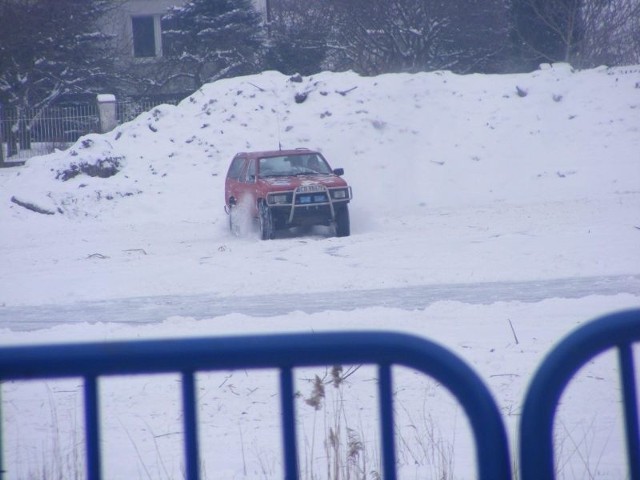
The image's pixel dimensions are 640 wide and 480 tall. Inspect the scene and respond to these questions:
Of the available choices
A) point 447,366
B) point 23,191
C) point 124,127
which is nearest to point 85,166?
point 23,191

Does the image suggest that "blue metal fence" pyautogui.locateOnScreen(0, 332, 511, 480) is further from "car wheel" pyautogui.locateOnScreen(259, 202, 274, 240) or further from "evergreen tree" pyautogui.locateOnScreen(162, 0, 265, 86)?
"evergreen tree" pyautogui.locateOnScreen(162, 0, 265, 86)

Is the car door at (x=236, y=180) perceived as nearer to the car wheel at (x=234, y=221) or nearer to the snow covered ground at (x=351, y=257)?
the car wheel at (x=234, y=221)

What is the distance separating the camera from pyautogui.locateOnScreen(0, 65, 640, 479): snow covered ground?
5355 millimetres

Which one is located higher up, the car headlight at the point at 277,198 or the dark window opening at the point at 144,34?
the dark window opening at the point at 144,34

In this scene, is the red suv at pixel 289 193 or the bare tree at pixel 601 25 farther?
the bare tree at pixel 601 25

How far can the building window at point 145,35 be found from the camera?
147 feet

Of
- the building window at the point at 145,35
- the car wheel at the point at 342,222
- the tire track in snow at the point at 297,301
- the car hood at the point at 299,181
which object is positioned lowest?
the tire track in snow at the point at 297,301

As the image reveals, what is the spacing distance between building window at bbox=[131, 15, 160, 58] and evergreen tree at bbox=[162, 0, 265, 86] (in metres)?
5.77

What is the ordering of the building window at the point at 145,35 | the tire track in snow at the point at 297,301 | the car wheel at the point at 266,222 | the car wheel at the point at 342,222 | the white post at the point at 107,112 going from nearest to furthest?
the tire track in snow at the point at 297,301 → the car wheel at the point at 266,222 → the car wheel at the point at 342,222 → the white post at the point at 107,112 → the building window at the point at 145,35

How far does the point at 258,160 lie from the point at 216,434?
11.4 m

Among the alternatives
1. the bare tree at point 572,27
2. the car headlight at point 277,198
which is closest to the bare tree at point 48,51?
the bare tree at point 572,27

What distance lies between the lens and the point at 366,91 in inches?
1105

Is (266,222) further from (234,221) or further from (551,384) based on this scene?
(551,384)

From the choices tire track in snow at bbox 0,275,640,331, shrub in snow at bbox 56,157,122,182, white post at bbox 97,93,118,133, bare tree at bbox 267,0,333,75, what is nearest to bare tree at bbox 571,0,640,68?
bare tree at bbox 267,0,333,75
